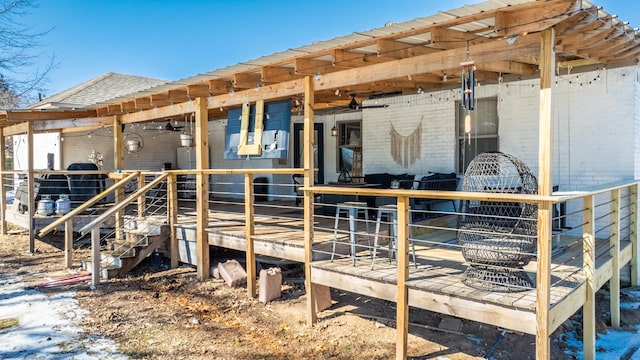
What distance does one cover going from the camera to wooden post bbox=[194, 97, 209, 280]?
699cm

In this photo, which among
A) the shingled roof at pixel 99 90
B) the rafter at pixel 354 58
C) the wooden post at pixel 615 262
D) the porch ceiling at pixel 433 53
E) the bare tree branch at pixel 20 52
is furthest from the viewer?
the bare tree branch at pixel 20 52

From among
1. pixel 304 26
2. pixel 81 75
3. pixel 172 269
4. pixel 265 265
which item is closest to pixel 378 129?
pixel 265 265

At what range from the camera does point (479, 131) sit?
763cm

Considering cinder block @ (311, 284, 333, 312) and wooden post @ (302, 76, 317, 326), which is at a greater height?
wooden post @ (302, 76, 317, 326)

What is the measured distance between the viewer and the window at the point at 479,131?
294 inches

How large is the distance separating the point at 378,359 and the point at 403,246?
3.70 ft

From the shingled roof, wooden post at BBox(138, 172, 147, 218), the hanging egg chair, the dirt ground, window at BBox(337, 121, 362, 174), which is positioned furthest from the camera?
the shingled roof

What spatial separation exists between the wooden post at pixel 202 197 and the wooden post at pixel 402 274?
374cm

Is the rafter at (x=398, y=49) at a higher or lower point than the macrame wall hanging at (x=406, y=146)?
higher

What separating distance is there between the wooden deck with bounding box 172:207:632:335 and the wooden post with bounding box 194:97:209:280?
6.2 inches

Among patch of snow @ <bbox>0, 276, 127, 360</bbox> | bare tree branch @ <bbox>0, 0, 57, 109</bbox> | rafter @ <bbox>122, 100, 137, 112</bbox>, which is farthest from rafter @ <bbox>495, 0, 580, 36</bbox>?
bare tree branch @ <bbox>0, 0, 57, 109</bbox>

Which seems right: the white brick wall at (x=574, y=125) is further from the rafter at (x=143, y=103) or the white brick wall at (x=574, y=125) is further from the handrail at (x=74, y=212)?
the handrail at (x=74, y=212)

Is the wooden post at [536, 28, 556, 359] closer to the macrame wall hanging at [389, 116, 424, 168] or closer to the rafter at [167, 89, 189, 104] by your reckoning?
the macrame wall hanging at [389, 116, 424, 168]

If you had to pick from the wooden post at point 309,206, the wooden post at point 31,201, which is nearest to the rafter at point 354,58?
the wooden post at point 309,206
